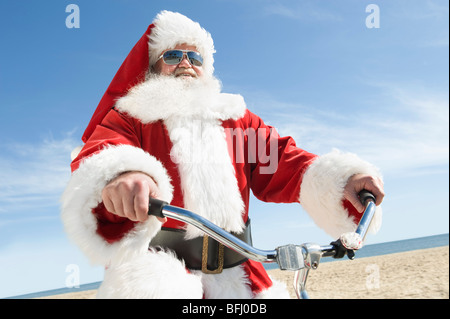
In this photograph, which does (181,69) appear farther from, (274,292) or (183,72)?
(274,292)

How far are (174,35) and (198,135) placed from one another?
898mm

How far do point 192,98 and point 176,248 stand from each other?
2.82 feet

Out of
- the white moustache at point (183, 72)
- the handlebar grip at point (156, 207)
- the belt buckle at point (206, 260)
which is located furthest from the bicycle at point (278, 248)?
the white moustache at point (183, 72)

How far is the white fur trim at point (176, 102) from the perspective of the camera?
1.75 meters

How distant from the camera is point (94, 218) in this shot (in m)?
1.14

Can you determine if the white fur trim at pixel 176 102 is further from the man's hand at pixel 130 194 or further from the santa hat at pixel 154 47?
the man's hand at pixel 130 194

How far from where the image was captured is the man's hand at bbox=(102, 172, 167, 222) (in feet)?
3.10

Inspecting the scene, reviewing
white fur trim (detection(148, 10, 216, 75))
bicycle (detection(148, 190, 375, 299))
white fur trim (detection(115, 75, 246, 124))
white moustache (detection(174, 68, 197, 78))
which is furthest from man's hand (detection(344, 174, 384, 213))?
white fur trim (detection(148, 10, 216, 75))

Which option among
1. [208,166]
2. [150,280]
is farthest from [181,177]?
[150,280]

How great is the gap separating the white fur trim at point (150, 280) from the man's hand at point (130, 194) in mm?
316

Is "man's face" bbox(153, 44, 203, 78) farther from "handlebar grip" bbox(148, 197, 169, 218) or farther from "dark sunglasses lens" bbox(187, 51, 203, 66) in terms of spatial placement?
"handlebar grip" bbox(148, 197, 169, 218)
